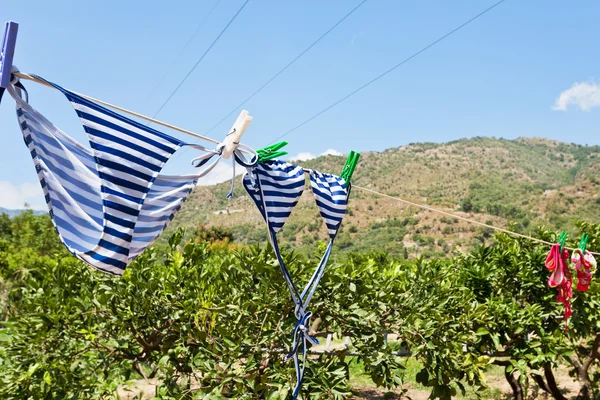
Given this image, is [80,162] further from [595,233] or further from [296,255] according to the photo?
[595,233]

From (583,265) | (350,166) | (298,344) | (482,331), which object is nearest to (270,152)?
(350,166)

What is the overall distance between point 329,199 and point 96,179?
121cm

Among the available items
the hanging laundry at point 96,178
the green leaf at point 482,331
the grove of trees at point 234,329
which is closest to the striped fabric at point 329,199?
the grove of trees at point 234,329

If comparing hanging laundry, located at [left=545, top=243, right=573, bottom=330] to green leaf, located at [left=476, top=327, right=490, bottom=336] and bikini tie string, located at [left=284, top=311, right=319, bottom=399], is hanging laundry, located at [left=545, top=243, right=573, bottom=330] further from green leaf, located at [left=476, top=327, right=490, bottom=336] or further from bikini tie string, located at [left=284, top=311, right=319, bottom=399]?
bikini tie string, located at [left=284, top=311, right=319, bottom=399]

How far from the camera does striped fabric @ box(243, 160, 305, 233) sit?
2.42 m

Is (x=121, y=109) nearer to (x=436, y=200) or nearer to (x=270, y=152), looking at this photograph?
(x=270, y=152)

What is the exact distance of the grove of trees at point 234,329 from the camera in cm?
276

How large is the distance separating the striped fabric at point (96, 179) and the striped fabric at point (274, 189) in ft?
1.83

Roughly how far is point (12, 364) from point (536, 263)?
386 cm

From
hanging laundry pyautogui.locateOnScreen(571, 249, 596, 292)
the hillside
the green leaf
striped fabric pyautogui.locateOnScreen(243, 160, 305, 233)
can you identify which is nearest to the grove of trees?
the green leaf

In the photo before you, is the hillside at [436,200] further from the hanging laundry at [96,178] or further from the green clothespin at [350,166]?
the hanging laundry at [96,178]

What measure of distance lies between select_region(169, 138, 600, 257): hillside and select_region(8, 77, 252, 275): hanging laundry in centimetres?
2553

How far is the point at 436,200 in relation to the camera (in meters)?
44.7

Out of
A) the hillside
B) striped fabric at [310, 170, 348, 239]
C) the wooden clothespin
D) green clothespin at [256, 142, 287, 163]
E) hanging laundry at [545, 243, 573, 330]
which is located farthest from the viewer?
the hillside
